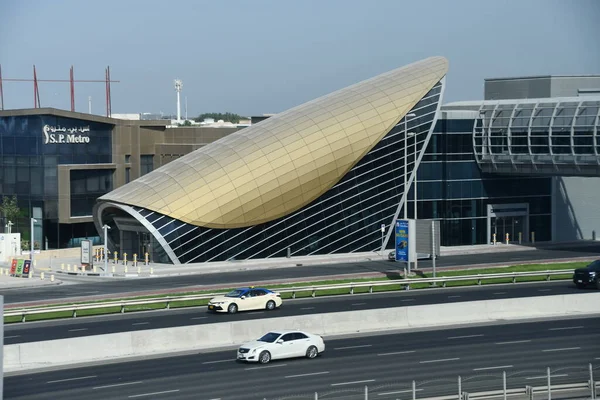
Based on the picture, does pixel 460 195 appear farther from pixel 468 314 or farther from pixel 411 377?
pixel 411 377

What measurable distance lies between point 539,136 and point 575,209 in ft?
43.5

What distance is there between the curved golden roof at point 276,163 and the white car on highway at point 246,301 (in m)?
21.4

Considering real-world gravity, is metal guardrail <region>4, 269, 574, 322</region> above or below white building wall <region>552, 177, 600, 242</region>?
below

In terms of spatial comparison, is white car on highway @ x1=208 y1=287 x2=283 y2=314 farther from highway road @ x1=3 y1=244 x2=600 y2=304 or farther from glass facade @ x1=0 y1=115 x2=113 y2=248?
glass facade @ x1=0 y1=115 x2=113 y2=248

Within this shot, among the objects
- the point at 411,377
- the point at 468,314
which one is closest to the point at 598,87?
the point at 468,314

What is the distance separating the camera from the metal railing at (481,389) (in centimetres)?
3002

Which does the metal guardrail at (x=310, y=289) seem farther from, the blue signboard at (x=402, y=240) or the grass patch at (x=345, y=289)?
the blue signboard at (x=402, y=240)

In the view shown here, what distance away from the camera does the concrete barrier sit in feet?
124

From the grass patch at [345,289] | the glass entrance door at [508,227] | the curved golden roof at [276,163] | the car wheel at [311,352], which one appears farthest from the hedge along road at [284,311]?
the glass entrance door at [508,227]

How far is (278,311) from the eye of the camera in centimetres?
5022

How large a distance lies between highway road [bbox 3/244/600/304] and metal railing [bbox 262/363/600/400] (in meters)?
28.8

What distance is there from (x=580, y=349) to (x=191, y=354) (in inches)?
590

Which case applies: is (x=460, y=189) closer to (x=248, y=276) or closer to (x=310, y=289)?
(x=248, y=276)

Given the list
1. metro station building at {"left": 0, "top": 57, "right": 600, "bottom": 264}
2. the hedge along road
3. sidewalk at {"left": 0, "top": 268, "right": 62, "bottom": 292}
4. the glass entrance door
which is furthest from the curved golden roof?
the hedge along road
